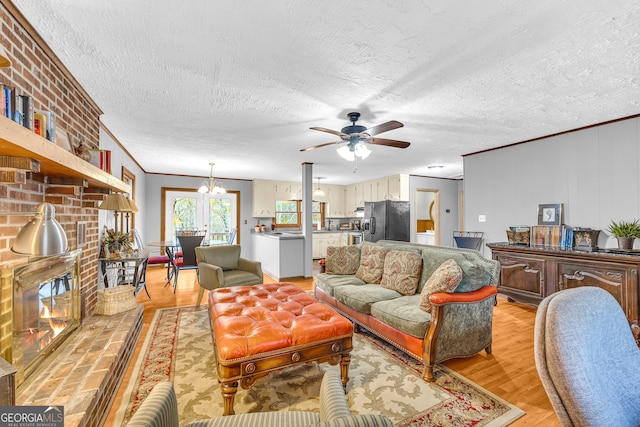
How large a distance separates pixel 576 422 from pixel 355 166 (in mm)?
5201

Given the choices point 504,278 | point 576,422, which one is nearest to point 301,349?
point 576,422

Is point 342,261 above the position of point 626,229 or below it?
below

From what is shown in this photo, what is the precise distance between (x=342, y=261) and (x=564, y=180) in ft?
10.1

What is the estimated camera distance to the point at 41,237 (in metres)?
1.28

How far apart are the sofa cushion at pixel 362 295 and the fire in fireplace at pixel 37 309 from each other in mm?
2244

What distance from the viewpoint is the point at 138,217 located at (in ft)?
19.7

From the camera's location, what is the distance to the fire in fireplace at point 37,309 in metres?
1.46

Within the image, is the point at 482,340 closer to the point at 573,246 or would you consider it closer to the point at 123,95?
the point at 573,246

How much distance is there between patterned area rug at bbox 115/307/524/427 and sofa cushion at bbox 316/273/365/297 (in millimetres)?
756

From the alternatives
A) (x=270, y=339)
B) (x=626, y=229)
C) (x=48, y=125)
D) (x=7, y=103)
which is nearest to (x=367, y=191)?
(x=626, y=229)

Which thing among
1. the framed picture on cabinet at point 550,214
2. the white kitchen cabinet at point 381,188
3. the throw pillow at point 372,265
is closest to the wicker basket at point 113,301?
the throw pillow at point 372,265

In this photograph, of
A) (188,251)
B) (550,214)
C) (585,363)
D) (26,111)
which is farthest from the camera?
(188,251)

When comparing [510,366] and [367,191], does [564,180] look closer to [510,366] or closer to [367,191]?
[510,366]

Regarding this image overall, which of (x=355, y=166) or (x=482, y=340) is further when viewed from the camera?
(x=355, y=166)
